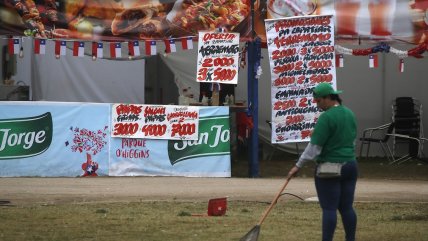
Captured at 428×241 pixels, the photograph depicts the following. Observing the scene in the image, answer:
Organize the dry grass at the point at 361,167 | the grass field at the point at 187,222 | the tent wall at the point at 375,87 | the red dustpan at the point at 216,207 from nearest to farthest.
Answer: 1. the grass field at the point at 187,222
2. the red dustpan at the point at 216,207
3. the dry grass at the point at 361,167
4. the tent wall at the point at 375,87

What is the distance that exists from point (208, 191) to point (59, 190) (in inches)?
87.4

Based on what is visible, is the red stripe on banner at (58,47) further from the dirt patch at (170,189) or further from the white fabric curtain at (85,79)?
the dirt patch at (170,189)

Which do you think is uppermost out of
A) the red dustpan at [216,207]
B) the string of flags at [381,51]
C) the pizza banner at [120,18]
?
the pizza banner at [120,18]

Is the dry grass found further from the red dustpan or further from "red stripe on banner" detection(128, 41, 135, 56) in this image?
the red dustpan

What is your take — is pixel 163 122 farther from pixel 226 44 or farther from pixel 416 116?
pixel 416 116

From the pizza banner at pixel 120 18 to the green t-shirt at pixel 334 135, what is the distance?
7.86 m

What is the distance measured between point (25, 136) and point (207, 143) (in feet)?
10.3

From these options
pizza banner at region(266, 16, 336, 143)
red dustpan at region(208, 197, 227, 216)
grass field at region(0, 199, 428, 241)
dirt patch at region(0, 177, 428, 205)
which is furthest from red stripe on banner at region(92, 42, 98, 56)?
red dustpan at region(208, 197, 227, 216)

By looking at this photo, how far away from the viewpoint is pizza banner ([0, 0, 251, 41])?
15922 millimetres

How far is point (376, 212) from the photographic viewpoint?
469 inches

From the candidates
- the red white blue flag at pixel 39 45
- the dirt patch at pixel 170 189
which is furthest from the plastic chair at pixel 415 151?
the red white blue flag at pixel 39 45

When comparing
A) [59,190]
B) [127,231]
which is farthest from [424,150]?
[127,231]

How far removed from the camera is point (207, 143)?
16.0m

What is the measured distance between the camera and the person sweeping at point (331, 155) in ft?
27.5
